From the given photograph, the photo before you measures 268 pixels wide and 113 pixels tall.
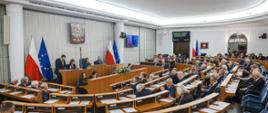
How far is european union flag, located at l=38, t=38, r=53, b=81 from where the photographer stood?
720 cm

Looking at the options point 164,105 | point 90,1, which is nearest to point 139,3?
point 90,1

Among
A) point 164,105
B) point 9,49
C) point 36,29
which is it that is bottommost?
point 164,105

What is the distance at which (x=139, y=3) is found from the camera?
8891 mm

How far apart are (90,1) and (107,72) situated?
3400mm

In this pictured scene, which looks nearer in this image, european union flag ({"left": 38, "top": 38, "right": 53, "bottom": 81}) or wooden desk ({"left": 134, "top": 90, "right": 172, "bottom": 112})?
wooden desk ({"left": 134, "top": 90, "right": 172, "bottom": 112})

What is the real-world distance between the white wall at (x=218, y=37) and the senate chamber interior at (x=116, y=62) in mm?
69

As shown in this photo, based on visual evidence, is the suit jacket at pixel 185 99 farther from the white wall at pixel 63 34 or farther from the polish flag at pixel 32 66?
the white wall at pixel 63 34

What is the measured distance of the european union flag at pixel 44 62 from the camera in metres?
7.20

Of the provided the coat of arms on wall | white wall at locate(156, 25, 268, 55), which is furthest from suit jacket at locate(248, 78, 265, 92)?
white wall at locate(156, 25, 268, 55)

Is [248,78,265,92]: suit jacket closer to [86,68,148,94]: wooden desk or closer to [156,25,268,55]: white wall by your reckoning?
[86,68,148,94]: wooden desk

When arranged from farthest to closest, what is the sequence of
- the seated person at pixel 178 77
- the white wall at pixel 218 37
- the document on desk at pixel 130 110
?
the white wall at pixel 218 37 → the seated person at pixel 178 77 → the document on desk at pixel 130 110

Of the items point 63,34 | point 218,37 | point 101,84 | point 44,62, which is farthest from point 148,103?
point 218,37

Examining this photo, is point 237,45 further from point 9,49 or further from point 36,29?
point 9,49

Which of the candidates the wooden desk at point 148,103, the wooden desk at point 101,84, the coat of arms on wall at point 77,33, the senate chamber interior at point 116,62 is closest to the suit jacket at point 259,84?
the senate chamber interior at point 116,62
